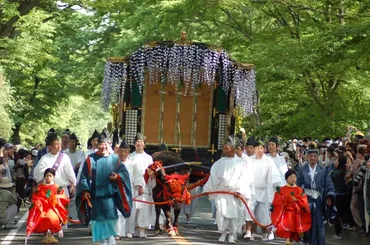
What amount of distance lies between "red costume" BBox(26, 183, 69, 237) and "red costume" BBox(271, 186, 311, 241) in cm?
353

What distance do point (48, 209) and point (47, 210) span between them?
1.2 inches

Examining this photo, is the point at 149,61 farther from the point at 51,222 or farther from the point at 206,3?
the point at 206,3

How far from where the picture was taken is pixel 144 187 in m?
17.2

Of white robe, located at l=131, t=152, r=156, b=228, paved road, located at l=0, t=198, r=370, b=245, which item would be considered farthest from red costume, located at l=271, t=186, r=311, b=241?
white robe, located at l=131, t=152, r=156, b=228

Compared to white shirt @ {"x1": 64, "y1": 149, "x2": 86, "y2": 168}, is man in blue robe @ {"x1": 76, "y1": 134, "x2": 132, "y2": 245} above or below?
below

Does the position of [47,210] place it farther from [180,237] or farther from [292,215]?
[292,215]

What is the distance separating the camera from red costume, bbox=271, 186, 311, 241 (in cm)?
1484

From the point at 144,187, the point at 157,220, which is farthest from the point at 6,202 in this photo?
the point at 157,220

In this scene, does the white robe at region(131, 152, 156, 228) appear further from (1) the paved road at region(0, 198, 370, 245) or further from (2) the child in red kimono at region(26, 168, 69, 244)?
(2) the child in red kimono at region(26, 168, 69, 244)

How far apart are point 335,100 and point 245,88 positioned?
8.02m

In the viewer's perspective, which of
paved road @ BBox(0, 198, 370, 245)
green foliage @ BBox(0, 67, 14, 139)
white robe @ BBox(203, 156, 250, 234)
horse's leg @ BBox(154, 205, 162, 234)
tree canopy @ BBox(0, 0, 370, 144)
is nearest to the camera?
paved road @ BBox(0, 198, 370, 245)

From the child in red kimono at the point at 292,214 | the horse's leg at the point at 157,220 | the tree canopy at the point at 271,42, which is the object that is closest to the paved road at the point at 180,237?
the horse's leg at the point at 157,220

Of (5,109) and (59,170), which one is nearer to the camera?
(59,170)

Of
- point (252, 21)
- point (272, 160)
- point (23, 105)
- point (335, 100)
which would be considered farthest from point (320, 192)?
point (23, 105)
